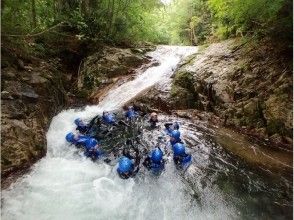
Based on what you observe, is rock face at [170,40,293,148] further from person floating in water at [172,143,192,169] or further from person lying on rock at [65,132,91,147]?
person lying on rock at [65,132,91,147]

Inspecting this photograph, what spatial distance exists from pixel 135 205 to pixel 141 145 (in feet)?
8.21

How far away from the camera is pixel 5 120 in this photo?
21.9 feet

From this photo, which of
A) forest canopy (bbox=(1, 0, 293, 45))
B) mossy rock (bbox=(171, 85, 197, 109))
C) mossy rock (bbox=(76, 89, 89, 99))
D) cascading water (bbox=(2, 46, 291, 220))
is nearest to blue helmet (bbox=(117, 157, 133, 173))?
cascading water (bbox=(2, 46, 291, 220))

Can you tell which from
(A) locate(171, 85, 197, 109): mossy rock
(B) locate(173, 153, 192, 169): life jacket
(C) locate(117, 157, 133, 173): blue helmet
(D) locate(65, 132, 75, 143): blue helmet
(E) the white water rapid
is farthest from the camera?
(A) locate(171, 85, 197, 109): mossy rock

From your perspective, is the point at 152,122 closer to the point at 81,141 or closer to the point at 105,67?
the point at 81,141

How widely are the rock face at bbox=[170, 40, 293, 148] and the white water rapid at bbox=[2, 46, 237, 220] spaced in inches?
122

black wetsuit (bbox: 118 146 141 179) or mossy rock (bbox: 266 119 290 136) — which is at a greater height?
mossy rock (bbox: 266 119 290 136)

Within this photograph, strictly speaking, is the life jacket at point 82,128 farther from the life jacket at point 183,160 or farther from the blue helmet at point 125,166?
the life jacket at point 183,160

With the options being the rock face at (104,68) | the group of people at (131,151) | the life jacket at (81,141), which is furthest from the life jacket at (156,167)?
the rock face at (104,68)

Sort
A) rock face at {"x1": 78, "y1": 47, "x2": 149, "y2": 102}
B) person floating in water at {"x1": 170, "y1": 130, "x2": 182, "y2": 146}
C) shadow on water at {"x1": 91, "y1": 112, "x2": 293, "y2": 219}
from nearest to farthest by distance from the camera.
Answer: shadow on water at {"x1": 91, "y1": 112, "x2": 293, "y2": 219}
person floating in water at {"x1": 170, "y1": 130, "x2": 182, "y2": 146}
rock face at {"x1": 78, "y1": 47, "x2": 149, "y2": 102}

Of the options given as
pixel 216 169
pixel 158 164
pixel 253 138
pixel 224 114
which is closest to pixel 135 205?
pixel 158 164

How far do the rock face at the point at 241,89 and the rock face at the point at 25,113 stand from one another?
177 inches

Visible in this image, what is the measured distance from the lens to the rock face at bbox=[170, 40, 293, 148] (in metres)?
7.71

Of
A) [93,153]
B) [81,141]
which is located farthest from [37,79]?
[93,153]
